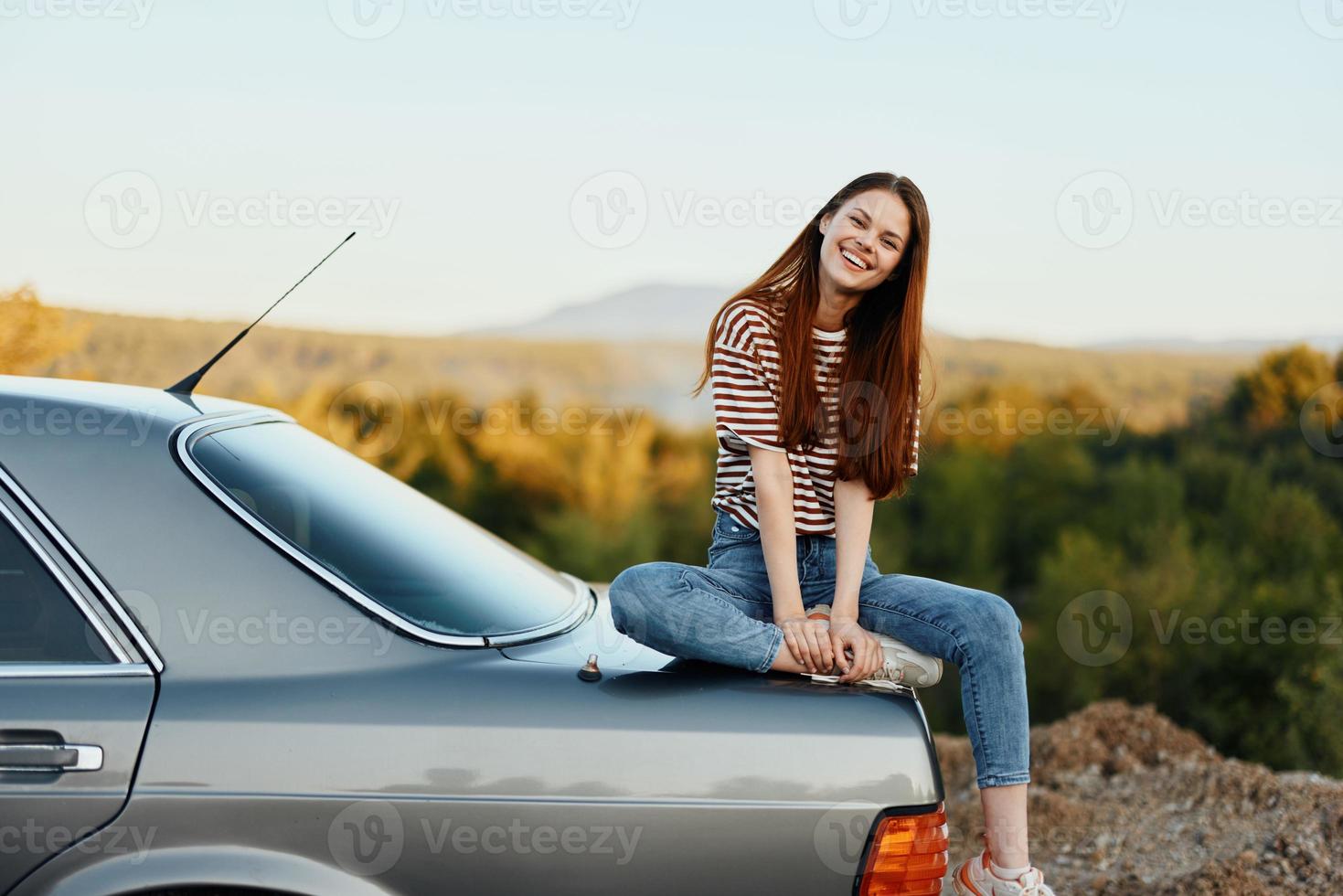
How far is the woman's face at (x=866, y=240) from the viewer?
2.75 meters

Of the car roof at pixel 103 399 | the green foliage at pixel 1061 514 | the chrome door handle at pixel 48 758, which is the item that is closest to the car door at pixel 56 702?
the chrome door handle at pixel 48 758

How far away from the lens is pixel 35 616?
2021 millimetres

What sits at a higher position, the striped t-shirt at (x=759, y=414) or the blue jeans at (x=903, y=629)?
the striped t-shirt at (x=759, y=414)

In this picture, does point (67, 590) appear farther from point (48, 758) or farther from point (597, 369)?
point (597, 369)

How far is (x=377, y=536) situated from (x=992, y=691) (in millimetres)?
1344

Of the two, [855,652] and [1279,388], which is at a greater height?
[855,652]

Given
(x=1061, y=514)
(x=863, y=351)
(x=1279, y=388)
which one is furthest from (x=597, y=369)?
(x=863, y=351)

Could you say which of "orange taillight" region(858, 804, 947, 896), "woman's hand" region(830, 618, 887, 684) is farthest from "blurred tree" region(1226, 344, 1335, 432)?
"orange taillight" region(858, 804, 947, 896)

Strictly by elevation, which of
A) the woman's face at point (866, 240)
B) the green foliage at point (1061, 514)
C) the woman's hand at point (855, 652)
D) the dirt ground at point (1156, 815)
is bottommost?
the green foliage at point (1061, 514)

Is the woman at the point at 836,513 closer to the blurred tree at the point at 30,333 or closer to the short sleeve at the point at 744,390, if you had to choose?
the short sleeve at the point at 744,390

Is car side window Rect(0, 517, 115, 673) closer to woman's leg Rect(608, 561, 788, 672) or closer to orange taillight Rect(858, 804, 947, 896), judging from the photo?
woman's leg Rect(608, 561, 788, 672)

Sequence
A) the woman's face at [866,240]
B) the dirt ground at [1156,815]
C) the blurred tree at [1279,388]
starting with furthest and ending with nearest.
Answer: the blurred tree at [1279,388] < the dirt ground at [1156,815] < the woman's face at [866,240]

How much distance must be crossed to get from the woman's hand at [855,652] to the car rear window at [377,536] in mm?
622

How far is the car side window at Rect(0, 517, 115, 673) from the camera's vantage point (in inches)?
78.5
